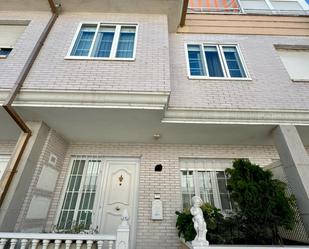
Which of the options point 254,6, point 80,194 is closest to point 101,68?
point 80,194

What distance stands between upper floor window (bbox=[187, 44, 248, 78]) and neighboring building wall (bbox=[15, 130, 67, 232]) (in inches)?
159

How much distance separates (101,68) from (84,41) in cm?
137

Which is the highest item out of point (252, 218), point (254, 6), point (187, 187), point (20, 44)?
point (254, 6)

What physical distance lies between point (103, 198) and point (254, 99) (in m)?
4.55

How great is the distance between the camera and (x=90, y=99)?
3795 millimetres

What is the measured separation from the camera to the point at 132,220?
4.54 m

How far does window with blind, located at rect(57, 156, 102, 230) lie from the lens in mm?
4520

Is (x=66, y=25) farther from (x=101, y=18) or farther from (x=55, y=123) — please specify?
(x=55, y=123)

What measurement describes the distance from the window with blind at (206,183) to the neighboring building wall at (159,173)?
256 millimetres

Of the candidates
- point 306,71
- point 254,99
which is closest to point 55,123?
point 254,99

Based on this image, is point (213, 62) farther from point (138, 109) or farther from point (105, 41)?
point (105, 41)

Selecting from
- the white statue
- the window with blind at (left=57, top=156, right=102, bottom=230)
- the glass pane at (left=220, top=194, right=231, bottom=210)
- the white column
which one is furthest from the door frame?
the white column

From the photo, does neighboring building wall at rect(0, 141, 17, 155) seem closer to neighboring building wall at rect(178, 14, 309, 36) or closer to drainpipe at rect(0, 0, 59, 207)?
drainpipe at rect(0, 0, 59, 207)

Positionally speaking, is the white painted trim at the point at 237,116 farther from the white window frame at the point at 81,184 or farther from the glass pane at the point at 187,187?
the white window frame at the point at 81,184
